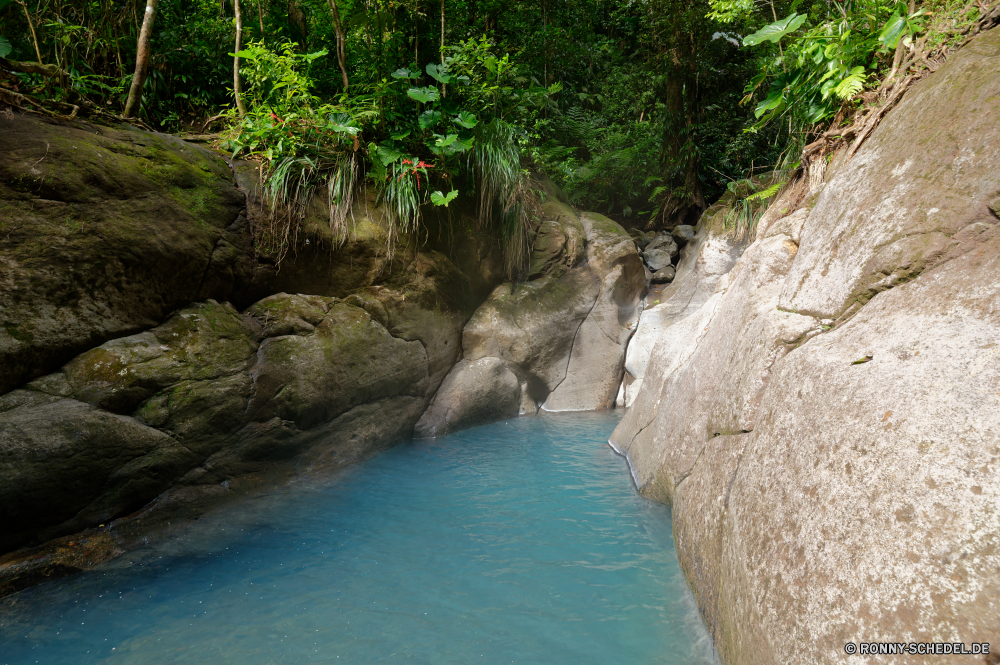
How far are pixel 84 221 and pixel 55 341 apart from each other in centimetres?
77

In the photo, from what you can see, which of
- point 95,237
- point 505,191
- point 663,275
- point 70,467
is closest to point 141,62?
point 95,237

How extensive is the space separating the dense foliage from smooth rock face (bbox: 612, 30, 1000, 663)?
1.14 metres

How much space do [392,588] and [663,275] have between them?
609 cm

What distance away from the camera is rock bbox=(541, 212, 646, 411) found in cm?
636

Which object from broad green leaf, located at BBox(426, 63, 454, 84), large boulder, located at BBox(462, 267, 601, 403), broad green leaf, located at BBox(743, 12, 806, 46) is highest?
broad green leaf, located at BBox(426, 63, 454, 84)

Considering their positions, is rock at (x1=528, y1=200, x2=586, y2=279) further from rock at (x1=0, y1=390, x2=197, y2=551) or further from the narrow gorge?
rock at (x1=0, y1=390, x2=197, y2=551)

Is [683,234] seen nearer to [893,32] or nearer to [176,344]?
[893,32]

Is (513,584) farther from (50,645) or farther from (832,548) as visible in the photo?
(50,645)

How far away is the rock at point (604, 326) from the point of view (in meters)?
6.36

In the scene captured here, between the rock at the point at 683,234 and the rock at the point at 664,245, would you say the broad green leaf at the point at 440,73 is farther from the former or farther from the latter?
the rock at the point at 683,234

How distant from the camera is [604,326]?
6.63 m

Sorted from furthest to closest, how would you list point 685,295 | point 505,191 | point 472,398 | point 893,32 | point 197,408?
point 685,295, point 505,191, point 472,398, point 197,408, point 893,32

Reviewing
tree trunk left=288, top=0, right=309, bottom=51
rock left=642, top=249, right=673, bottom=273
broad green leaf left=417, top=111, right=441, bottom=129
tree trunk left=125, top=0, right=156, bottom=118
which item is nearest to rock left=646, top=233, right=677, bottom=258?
rock left=642, top=249, right=673, bottom=273

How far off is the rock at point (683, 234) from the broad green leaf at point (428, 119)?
14.7ft
